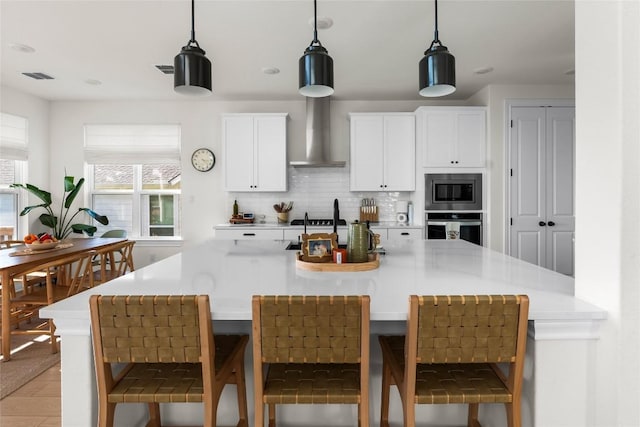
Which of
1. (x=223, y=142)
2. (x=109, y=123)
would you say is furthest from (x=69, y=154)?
(x=223, y=142)

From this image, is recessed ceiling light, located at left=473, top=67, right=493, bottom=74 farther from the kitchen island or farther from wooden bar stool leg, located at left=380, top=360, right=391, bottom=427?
wooden bar stool leg, located at left=380, top=360, right=391, bottom=427

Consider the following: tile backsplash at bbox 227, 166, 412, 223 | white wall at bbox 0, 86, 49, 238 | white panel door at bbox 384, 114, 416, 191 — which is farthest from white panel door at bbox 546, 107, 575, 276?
white wall at bbox 0, 86, 49, 238

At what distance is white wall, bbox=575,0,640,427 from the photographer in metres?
1.26

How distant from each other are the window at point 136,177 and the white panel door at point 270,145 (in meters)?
1.29

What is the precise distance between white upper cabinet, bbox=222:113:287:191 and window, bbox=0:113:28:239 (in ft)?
8.74

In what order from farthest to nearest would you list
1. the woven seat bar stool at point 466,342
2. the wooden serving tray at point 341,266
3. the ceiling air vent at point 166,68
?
1. the ceiling air vent at point 166,68
2. the wooden serving tray at point 341,266
3. the woven seat bar stool at point 466,342

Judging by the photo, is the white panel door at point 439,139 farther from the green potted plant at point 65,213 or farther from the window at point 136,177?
the green potted plant at point 65,213

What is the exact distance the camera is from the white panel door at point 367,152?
5.01m

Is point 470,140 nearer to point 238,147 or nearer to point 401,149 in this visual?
point 401,149

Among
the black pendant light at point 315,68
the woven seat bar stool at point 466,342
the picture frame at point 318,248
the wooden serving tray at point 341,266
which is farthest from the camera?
the picture frame at point 318,248

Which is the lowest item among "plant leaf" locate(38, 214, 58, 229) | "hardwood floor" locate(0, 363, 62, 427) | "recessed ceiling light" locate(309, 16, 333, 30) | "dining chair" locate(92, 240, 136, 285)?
"hardwood floor" locate(0, 363, 62, 427)

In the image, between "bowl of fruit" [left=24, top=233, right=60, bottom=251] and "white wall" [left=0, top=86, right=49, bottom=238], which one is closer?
"bowl of fruit" [left=24, top=233, right=60, bottom=251]

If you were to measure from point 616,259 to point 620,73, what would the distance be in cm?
63

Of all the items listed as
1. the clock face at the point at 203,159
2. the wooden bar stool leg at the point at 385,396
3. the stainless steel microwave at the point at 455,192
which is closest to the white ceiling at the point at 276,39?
the clock face at the point at 203,159
